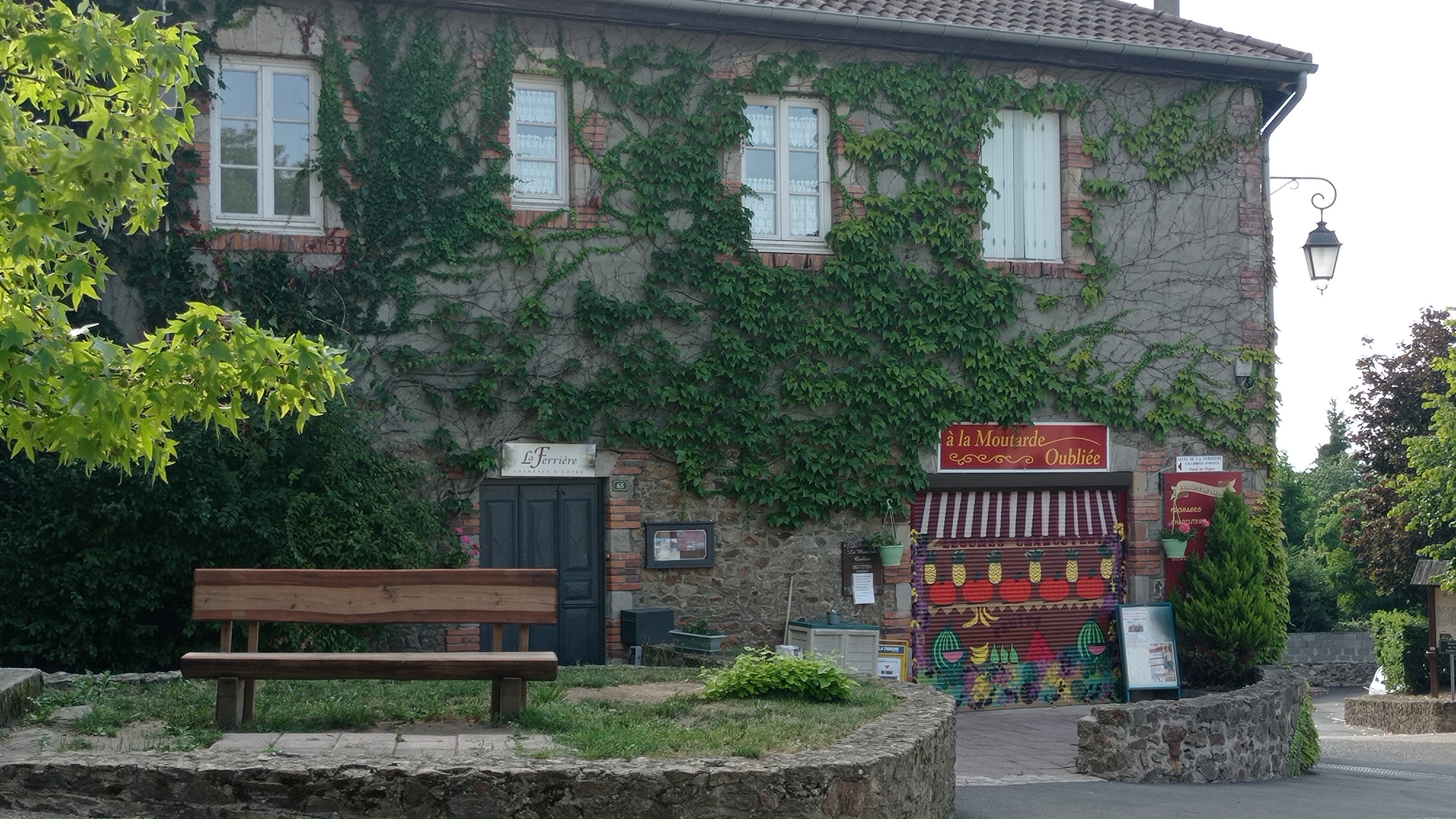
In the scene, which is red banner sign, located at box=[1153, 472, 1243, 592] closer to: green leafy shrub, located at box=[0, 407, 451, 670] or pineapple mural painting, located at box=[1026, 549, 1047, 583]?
pineapple mural painting, located at box=[1026, 549, 1047, 583]

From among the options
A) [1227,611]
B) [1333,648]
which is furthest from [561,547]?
[1333,648]

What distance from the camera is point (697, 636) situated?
11234mm

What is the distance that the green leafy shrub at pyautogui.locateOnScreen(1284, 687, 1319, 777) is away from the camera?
10.9 metres

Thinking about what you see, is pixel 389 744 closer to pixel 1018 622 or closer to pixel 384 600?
pixel 384 600

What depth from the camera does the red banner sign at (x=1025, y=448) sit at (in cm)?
1326

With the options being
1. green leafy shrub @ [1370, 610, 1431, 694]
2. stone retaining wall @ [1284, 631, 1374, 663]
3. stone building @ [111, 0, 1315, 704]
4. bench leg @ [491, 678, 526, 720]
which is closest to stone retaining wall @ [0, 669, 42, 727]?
bench leg @ [491, 678, 526, 720]

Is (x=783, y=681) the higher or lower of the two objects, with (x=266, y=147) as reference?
lower

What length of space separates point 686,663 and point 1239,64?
323 inches

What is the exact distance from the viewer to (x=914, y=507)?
13.4 metres

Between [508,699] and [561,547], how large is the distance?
18.3 ft

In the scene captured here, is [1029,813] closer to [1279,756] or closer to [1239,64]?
[1279,756]

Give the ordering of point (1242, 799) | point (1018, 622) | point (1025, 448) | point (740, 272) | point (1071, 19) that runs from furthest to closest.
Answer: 1. point (1071, 19)
2. point (1018, 622)
3. point (1025, 448)
4. point (740, 272)
5. point (1242, 799)

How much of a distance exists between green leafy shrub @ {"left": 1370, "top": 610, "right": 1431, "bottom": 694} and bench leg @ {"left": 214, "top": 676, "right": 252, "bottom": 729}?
1994 cm

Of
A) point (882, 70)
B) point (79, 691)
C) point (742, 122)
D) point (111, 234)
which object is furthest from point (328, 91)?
point (79, 691)
